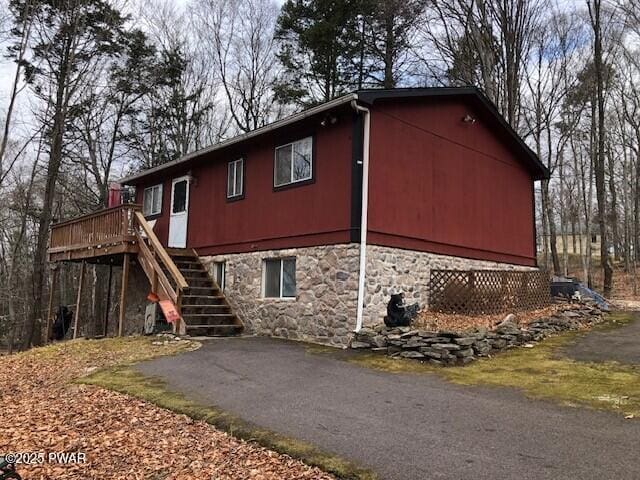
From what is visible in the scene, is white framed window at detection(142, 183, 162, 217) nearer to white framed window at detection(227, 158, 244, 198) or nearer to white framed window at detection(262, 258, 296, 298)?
white framed window at detection(227, 158, 244, 198)

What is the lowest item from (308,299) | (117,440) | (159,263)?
(117,440)

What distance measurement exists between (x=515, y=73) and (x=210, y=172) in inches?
507

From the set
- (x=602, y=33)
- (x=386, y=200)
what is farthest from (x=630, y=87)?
(x=386, y=200)

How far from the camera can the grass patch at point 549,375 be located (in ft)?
18.8

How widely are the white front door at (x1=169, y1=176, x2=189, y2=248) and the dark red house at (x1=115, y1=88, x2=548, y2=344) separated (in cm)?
13

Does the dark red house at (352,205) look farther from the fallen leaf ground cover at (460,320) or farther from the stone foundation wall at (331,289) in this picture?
the fallen leaf ground cover at (460,320)

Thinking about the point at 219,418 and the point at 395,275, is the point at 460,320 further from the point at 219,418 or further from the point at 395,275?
the point at 219,418

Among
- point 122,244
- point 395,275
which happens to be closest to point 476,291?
point 395,275

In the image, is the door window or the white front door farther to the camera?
the door window

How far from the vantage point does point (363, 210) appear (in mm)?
9688

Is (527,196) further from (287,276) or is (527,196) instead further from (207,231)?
(207,231)

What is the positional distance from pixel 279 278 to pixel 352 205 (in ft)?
9.09

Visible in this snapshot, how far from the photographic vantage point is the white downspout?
9.45 metres

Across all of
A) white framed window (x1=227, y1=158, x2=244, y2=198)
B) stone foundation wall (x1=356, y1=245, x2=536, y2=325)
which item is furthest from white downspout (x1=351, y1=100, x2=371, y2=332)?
white framed window (x1=227, y1=158, x2=244, y2=198)
